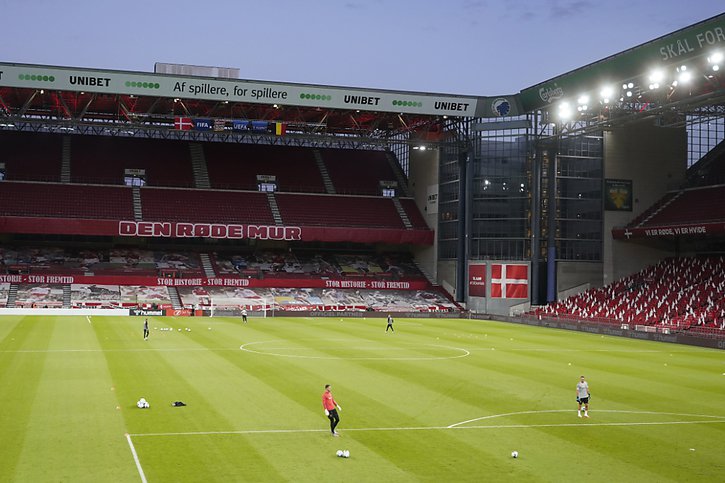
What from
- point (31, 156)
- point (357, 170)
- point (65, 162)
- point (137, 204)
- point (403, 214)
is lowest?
point (137, 204)

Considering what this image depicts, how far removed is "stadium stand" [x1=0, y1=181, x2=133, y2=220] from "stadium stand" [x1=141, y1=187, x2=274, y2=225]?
2492 mm

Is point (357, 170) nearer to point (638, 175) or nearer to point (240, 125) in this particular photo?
point (240, 125)

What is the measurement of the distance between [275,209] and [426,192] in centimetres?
1687

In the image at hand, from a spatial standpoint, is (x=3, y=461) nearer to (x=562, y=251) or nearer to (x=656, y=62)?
(x=656, y=62)

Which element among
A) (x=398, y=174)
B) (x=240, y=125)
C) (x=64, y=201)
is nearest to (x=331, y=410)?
(x=240, y=125)

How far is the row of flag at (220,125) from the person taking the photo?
7238 centimetres

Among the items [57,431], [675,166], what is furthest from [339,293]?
[57,431]

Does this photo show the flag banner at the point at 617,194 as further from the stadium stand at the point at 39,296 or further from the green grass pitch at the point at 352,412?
the stadium stand at the point at 39,296

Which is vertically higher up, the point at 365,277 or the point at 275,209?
the point at 275,209

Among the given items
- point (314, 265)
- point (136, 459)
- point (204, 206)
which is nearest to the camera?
point (136, 459)

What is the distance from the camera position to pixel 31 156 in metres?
87.8

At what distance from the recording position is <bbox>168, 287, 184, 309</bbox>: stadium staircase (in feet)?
251

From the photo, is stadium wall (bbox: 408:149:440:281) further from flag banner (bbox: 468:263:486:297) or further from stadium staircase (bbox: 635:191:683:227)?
stadium staircase (bbox: 635:191:683:227)

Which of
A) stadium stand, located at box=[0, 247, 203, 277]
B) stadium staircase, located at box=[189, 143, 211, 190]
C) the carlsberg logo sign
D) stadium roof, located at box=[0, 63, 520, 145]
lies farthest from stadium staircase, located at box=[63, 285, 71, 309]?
the carlsberg logo sign
